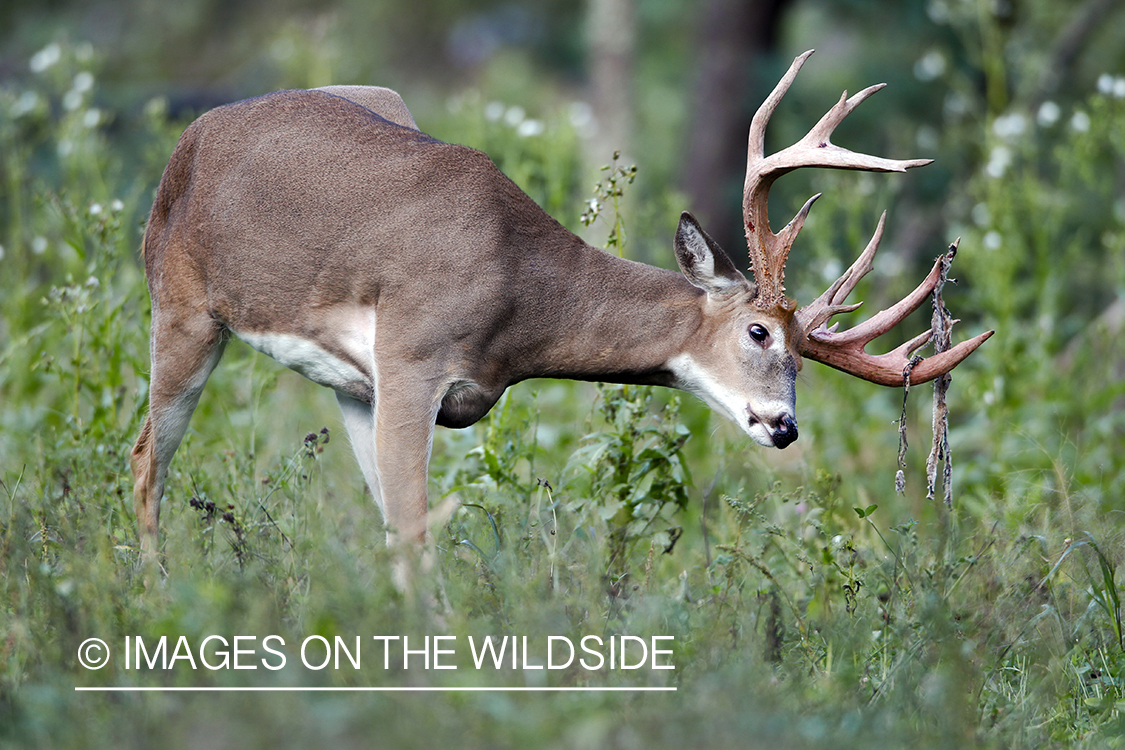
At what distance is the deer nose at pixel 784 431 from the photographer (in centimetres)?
417

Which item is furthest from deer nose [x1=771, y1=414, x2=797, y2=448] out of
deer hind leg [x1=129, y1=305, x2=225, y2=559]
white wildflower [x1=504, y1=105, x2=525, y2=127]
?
white wildflower [x1=504, y1=105, x2=525, y2=127]

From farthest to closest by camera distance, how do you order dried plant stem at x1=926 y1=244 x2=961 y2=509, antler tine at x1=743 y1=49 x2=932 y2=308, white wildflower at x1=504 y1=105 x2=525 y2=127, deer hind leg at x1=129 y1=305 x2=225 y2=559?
white wildflower at x1=504 y1=105 x2=525 y2=127 < deer hind leg at x1=129 y1=305 x2=225 y2=559 < dried plant stem at x1=926 y1=244 x2=961 y2=509 < antler tine at x1=743 y1=49 x2=932 y2=308

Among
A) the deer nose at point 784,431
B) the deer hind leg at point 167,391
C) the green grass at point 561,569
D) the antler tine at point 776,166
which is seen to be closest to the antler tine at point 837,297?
the antler tine at point 776,166

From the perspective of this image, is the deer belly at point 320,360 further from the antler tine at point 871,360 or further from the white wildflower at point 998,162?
the white wildflower at point 998,162

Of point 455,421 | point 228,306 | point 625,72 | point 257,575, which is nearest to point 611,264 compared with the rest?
point 455,421

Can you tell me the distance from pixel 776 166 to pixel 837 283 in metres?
0.58

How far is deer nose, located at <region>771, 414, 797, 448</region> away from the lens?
417 cm

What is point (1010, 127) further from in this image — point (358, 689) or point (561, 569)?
point (358, 689)

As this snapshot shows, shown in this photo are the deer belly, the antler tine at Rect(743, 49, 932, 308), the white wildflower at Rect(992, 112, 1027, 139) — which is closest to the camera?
the antler tine at Rect(743, 49, 932, 308)

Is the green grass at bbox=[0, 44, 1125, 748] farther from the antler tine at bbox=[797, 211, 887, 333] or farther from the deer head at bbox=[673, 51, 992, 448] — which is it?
the antler tine at bbox=[797, 211, 887, 333]

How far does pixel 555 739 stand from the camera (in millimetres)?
2488

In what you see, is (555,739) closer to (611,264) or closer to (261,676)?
(261,676)

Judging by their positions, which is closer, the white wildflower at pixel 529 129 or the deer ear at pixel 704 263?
the deer ear at pixel 704 263

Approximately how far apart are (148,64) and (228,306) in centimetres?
1929
